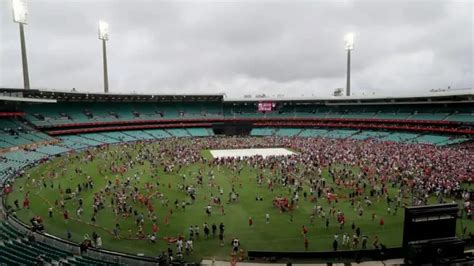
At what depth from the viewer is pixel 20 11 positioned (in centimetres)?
5509

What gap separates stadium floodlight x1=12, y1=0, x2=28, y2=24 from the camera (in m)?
54.3

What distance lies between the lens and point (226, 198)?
29.2m

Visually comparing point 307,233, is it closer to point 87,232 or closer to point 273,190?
point 273,190

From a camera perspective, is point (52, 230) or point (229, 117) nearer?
point (52, 230)

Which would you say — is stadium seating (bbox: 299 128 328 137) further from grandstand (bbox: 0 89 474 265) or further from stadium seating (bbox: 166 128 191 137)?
stadium seating (bbox: 166 128 191 137)

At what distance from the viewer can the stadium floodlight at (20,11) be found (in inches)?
2137

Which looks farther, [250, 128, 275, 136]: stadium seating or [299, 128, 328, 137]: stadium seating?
[250, 128, 275, 136]: stadium seating

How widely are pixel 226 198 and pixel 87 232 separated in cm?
1152

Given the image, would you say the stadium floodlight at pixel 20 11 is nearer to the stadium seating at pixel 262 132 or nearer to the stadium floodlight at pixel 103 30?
the stadium floodlight at pixel 103 30

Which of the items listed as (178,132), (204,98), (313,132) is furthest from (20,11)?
(313,132)

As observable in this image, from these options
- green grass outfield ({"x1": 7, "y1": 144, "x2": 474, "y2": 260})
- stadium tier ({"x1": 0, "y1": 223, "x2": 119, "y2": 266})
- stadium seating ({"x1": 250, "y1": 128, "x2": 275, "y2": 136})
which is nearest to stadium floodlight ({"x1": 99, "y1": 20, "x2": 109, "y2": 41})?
stadium seating ({"x1": 250, "y1": 128, "x2": 275, "y2": 136})

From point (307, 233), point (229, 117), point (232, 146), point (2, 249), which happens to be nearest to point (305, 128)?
point (229, 117)

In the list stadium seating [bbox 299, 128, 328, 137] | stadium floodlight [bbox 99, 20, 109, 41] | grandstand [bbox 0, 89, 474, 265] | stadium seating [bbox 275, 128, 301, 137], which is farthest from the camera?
stadium seating [bbox 275, 128, 301, 137]

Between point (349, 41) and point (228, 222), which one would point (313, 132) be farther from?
point (228, 222)
